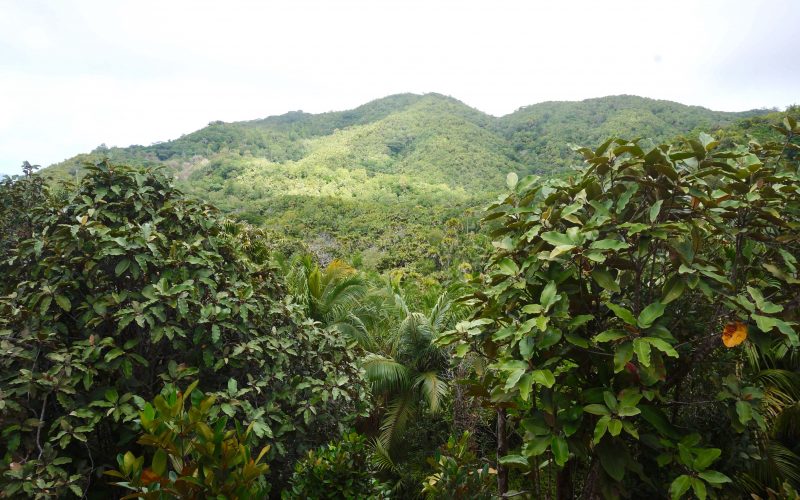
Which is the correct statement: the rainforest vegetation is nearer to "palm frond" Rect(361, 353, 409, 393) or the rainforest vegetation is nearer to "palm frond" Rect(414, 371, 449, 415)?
"palm frond" Rect(414, 371, 449, 415)

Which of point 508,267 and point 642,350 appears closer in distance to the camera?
point 642,350

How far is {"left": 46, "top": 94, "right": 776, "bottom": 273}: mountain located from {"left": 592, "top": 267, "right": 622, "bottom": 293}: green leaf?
2073 cm

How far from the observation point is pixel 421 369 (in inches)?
241

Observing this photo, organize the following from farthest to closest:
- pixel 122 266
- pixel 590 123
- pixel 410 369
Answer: pixel 590 123
pixel 410 369
pixel 122 266

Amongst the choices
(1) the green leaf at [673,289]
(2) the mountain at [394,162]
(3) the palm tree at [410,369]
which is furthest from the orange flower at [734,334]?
(2) the mountain at [394,162]

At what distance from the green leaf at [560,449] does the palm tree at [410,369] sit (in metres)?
3.57

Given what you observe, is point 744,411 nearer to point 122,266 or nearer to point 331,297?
point 122,266

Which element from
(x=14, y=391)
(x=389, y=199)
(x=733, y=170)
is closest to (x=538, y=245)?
(x=733, y=170)

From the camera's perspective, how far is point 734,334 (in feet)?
6.31

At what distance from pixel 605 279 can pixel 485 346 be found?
839 mm

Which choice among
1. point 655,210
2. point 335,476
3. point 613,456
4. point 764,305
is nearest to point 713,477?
point 613,456

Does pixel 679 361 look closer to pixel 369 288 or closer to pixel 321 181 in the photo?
pixel 369 288

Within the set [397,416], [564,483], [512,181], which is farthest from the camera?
[397,416]

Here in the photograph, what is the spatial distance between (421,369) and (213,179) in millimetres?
61718
